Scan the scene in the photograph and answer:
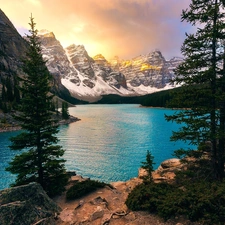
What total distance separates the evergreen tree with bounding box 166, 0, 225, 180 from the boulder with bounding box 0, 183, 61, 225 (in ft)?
37.3

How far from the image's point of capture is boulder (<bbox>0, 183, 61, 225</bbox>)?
10266mm

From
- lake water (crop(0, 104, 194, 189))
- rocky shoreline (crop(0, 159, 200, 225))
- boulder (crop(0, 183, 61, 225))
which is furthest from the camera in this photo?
lake water (crop(0, 104, 194, 189))

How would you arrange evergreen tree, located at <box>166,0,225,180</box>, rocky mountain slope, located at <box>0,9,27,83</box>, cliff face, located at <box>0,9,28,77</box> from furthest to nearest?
cliff face, located at <box>0,9,28,77</box>, rocky mountain slope, located at <box>0,9,27,83</box>, evergreen tree, located at <box>166,0,225,180</box>

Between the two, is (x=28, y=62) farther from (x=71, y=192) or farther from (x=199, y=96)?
(x=199, y=96)

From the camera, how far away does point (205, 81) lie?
1527 centimetres

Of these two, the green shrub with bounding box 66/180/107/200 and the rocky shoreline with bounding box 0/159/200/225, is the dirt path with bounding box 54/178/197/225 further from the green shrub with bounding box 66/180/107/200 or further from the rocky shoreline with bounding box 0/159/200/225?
the green shrub with bounding box 66/180/107/200

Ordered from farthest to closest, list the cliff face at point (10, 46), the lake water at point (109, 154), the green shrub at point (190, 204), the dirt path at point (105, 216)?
the cliff face at point (10, 46)
the lake water at point (109, 154)
the dirt path at point (105, 216)
the green shrub at point (190, 204)

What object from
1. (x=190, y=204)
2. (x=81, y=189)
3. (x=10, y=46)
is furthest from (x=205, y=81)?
(x=10, y=46)

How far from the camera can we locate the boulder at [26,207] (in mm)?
10266

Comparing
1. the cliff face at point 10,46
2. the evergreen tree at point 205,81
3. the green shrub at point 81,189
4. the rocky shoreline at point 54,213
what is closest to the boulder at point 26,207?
the rocky shoreline at point 54,213

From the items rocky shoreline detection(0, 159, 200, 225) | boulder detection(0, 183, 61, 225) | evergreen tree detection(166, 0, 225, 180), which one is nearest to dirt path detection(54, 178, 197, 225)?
rocky shoreline detection(0, 159, 200, 225)

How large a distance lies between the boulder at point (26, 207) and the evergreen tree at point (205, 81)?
448 inches

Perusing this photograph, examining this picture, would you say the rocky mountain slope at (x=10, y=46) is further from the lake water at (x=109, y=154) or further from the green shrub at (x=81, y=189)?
the green shrub at (x=81, y=189)

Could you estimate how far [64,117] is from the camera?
92.1m
